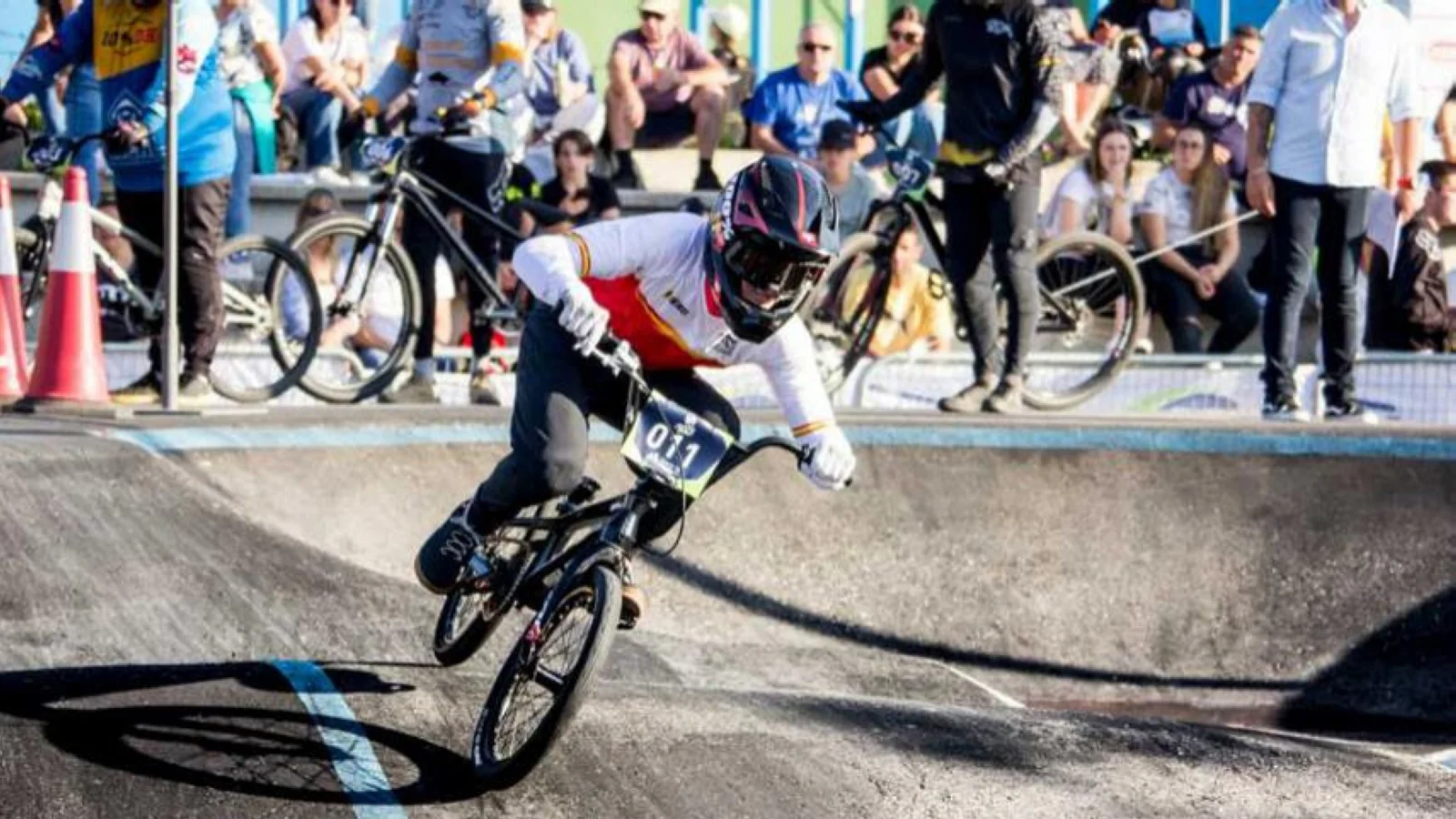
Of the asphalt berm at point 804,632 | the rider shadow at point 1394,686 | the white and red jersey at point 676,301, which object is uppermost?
the white and red jersey at point 676,301

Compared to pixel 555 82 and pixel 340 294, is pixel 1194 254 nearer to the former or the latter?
A: pixel 555 82

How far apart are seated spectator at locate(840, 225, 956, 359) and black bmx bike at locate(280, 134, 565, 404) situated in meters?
1.95

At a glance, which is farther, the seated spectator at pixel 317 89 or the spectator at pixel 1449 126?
the spectator at pixel 1449 126

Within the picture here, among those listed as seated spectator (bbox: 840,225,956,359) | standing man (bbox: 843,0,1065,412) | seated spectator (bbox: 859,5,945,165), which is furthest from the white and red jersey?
seated spectator (bbox: 859,5,945,165)

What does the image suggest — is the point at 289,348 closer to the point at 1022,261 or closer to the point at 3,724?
the point at 1022,261

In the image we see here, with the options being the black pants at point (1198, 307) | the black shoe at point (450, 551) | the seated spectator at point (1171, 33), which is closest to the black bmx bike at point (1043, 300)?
the black pants at point (1198, 307)

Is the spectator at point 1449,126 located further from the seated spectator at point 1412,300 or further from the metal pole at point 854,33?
the metal pole at point 854,33

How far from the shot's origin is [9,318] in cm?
1099

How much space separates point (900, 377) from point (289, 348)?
3.68m

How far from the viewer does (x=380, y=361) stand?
40.7 feet

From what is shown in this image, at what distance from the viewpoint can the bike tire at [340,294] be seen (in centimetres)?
1153

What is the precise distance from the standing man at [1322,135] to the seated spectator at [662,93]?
15.6 ft

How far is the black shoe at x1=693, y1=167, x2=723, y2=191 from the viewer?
51.3 ft

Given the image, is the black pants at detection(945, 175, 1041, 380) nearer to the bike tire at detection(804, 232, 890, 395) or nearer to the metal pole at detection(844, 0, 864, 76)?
the bike tire at detection(804, 232, 890, 395)
